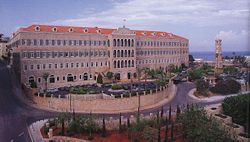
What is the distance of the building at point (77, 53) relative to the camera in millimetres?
36156

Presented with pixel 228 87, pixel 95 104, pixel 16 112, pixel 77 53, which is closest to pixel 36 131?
pixel 16 112

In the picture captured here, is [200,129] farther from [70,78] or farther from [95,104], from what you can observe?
[70,78]

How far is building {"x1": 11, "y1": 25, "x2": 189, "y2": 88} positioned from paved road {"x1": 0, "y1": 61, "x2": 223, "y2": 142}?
277 cm

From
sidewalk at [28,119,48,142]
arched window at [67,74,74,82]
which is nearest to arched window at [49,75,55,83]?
arched window at [67,74,74,82]

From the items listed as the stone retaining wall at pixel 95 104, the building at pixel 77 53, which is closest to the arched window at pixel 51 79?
the building at pixel 77 53

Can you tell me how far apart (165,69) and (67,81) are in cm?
2136

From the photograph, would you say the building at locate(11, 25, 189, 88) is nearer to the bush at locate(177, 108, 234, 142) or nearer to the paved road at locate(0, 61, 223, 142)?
the paved road at locate(0, 61, 223, 142)

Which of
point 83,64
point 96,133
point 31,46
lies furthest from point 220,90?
point 31,46

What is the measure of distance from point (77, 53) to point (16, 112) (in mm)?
15505

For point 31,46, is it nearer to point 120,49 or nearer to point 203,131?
point 120,49

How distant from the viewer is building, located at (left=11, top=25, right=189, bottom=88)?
36156 millimetres

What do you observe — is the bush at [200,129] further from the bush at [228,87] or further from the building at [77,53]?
the building at [77,53]

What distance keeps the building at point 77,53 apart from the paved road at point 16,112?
277 centimetres

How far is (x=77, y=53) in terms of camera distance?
132 feet
